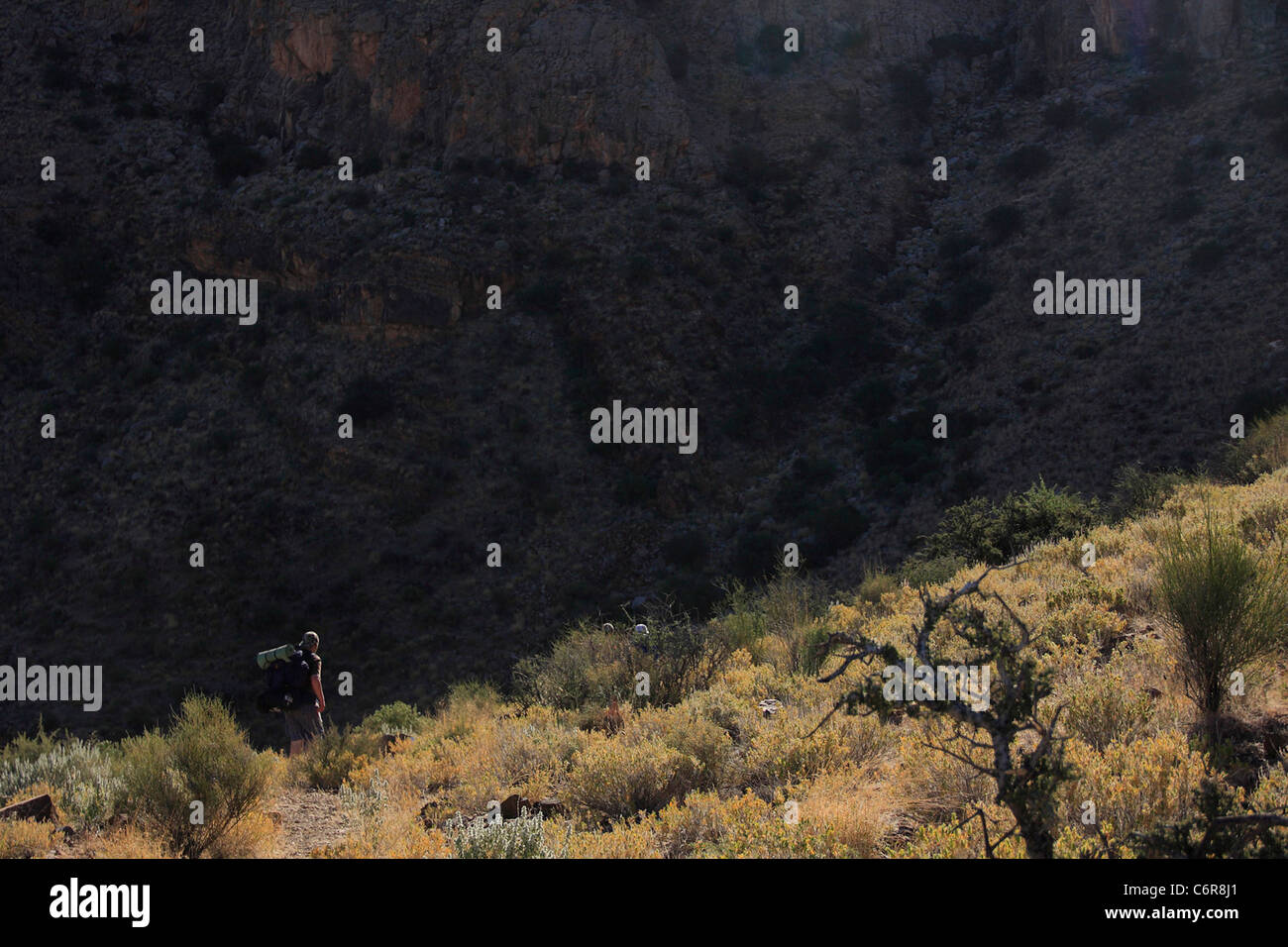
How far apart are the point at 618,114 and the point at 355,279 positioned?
29.4ft

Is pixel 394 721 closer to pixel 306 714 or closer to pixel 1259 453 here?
pixel 306 714

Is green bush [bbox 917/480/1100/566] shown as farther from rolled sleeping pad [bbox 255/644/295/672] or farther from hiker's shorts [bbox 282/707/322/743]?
rolled sleeping pad [bbox 255/644/295/672]

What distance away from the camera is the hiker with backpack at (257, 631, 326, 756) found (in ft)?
30.1

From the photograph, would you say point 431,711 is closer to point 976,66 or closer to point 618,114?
point 618,114

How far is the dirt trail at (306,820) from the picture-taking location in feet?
18.1

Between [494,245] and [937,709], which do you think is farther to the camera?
[494,245]

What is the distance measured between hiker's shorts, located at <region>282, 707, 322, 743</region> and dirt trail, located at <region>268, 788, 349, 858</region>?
82.4 inches

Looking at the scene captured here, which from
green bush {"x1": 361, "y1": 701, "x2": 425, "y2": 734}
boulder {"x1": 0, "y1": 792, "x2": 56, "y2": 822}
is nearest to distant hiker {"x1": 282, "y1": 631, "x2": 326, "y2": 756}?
green bush {"x1": 361, "y1": 701, "x2": 425, "y2": 734}

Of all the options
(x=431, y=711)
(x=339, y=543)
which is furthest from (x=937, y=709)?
(x=339, y=543)

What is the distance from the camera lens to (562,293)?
22.6 metres

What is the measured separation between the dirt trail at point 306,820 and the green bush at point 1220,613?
5116 mm

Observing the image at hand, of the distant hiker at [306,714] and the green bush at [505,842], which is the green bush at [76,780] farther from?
the green bush at [505,842]

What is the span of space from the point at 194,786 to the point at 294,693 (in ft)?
14.0
